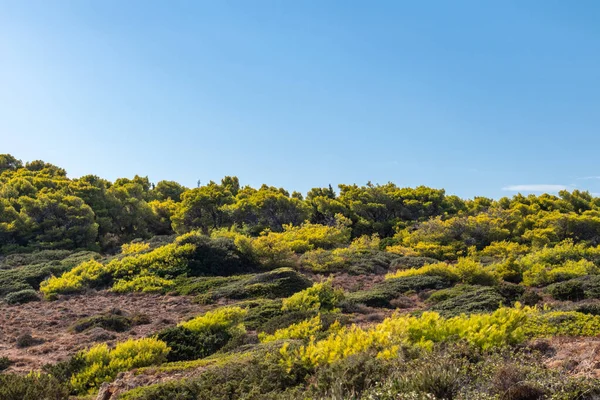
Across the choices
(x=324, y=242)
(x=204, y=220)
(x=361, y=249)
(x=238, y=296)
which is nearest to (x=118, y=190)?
(x=204, y=220)

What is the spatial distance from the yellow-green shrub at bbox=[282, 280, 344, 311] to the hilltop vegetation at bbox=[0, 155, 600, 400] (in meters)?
0.06

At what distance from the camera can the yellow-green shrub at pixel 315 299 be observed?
11.5 m

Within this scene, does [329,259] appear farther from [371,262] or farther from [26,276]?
[26,276]

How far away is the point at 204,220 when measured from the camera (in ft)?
121

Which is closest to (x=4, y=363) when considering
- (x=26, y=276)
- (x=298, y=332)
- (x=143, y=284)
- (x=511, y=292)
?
(x=298, y=332)

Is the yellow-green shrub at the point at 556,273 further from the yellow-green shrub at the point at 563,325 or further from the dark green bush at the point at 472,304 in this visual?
the yellow-green shrub at the point at 563,325

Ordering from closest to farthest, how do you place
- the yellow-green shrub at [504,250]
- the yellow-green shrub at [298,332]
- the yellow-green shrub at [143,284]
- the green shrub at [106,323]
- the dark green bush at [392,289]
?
1. the yellow-green shrub at [298,332]
2. the green shrub at [106,323]
3. the dark green bush at [392,289]
4. the yellow-green shrub at [143,284]
5. the yellow-green shrub at [504,250]

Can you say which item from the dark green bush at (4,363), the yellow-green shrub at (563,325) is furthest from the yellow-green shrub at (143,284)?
the yellow-green shrub at (563,325)

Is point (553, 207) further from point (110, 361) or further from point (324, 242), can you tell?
point (110, 361)

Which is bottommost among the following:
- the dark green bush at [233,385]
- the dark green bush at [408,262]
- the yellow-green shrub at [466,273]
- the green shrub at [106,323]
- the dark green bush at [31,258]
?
the green shrub at [106,323]

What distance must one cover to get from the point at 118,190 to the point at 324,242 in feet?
70.2

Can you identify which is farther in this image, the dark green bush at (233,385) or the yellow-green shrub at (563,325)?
the yellow-green shrub at (563,325)

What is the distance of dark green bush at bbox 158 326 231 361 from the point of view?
8281 mm

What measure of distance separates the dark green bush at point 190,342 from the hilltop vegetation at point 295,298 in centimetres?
4
